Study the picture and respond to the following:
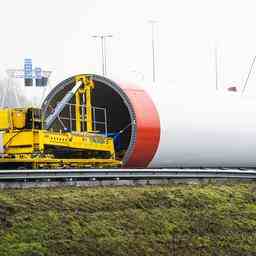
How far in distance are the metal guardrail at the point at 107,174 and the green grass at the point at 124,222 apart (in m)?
0.67

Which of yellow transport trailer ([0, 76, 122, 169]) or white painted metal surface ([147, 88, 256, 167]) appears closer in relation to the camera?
yellow transport trailer ([0, 76, 122, 169])

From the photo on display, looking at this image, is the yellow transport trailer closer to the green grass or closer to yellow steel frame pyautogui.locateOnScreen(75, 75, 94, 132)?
yellow steel frame pyautogui.locateOnScreen(75, 75, 94, 132)

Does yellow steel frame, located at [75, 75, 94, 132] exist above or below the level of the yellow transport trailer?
A: above

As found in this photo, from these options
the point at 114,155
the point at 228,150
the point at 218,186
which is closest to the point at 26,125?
the point at 114,155

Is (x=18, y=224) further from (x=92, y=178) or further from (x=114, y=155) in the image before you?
(x=114, y=155)

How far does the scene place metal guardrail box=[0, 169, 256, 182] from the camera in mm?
19031

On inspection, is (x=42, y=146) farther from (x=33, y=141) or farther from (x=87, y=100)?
(x=87, y=100)

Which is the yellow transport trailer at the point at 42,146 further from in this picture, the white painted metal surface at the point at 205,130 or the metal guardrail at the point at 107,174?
the white painted metal surface at the point at 205,130

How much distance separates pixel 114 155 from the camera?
84.7 feet

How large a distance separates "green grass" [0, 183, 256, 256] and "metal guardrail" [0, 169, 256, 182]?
0.67 metres

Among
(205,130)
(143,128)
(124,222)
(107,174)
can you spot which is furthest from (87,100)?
(124,222)

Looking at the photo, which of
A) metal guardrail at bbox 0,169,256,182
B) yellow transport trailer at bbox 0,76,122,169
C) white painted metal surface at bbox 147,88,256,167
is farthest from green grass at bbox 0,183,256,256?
white painted metal surface at bbox 147,88,256,167

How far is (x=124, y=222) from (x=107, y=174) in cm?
349

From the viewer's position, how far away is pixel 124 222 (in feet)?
58.5
